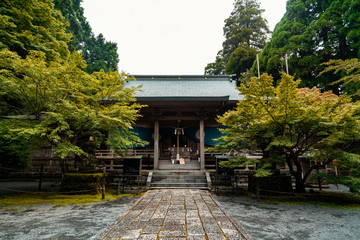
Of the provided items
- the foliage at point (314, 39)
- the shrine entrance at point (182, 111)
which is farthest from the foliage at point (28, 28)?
the foliage at point (314, 39)

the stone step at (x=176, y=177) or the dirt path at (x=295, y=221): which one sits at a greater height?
the stone step at (x=176, y=177)

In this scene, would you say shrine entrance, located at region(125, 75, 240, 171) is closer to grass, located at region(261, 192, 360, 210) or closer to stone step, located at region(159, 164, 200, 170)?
stone step, located at region(159, 164, 200, 170)

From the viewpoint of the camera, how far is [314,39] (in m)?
18.4

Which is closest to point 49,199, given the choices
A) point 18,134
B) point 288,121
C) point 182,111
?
point 18,134

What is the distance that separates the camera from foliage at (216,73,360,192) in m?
5.84

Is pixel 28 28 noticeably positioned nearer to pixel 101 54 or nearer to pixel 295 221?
pixel 295 221

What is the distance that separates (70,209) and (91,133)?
288 cm

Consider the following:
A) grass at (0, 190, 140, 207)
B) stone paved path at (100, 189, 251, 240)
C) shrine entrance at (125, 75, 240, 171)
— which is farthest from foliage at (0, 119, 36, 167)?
shrine entrance at (125, 75, 240, 171)

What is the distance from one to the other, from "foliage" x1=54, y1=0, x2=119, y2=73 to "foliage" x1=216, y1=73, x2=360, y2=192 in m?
22.3

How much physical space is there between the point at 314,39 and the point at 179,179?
20070mm

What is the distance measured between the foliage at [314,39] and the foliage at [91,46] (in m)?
21.5

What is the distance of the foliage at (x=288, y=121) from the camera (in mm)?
5844

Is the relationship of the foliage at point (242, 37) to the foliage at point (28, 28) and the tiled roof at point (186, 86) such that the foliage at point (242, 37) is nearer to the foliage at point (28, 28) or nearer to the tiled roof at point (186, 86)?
the tiled roof at point (186, 86)

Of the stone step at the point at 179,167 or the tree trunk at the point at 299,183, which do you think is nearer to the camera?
the tree trunk at the point at 299,183
